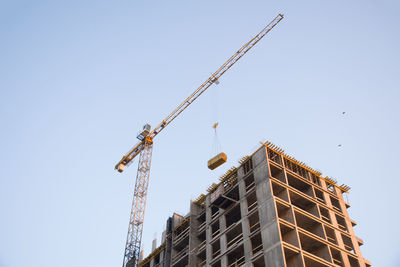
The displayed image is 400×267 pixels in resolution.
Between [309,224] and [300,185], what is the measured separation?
6.39 m

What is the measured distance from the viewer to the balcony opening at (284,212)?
1893 inches

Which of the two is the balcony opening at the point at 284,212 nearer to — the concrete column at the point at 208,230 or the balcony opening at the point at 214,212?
the concrete column at the point at 208,230

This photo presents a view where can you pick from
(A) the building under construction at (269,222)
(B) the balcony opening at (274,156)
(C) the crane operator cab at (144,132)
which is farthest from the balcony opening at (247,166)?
(C) the crane operator cab at (144,132)

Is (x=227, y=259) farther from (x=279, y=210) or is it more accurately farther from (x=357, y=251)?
(x=357, y=251)

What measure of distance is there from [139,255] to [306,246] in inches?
1524

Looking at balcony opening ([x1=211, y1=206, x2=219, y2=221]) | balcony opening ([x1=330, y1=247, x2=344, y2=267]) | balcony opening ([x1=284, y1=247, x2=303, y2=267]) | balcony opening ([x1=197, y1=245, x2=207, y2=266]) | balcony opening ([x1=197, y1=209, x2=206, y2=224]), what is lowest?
balcony opening ([x1=284, y1=247, x2=303, y2=267])

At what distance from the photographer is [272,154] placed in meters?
56.3

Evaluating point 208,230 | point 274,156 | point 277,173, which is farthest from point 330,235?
point 208,230

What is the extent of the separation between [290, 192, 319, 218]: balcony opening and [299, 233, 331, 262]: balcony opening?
14.9ft

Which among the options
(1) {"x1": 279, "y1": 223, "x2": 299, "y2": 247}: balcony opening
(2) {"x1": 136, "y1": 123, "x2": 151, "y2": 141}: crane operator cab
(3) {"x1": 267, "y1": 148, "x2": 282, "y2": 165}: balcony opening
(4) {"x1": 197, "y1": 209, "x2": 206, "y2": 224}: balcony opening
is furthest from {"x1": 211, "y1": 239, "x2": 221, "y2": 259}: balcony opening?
(2) {"x1": 136, "y1": 123, "x2": 151, "y2": 141}: crane operator cab

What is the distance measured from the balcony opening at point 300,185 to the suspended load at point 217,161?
11.8 meters

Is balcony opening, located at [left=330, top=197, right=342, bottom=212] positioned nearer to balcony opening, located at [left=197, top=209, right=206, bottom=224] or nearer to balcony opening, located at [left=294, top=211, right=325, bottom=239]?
balcony opening, located at [left=294, top=211, right=325, bottom=239]

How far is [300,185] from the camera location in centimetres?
5600

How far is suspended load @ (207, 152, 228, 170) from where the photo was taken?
64250 mm
